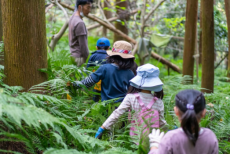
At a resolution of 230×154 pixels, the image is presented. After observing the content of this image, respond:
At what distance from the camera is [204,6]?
5703 millimetres

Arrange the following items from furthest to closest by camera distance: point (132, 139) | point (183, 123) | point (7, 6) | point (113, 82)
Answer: point (113, 82) < point (7, 6) < point (132, 139) < point (183, 123)

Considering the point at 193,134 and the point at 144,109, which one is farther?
the point at 144,109

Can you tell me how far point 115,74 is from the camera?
377cm

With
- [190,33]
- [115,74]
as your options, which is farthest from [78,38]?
[190,33]

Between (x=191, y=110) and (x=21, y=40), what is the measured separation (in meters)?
2.47

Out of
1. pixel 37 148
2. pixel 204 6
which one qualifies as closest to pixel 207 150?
pixel 37 148

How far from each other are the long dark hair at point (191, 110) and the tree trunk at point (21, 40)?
2.23 meters

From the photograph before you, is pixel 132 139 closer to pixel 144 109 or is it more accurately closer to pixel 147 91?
pixel 144 109

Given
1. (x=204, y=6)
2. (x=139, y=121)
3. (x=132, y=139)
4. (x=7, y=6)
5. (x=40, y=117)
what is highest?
(x=204, y=6)

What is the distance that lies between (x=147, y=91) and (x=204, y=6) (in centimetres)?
344

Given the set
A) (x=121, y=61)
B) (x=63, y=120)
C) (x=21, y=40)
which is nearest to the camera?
(x=63, y=120)

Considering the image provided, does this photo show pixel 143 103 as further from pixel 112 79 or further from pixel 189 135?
pixel 189 135

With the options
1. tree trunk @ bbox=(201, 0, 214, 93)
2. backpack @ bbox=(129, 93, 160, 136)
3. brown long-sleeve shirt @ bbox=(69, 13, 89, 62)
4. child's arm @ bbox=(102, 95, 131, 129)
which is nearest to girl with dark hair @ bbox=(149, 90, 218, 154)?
backpack @ bbox=(129, 93, 160, 136)

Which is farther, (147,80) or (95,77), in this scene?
(95,77)
